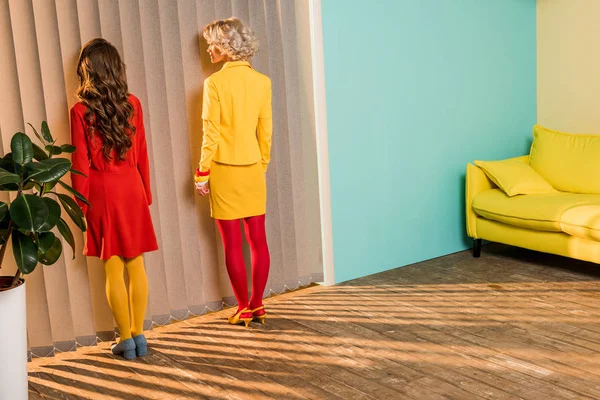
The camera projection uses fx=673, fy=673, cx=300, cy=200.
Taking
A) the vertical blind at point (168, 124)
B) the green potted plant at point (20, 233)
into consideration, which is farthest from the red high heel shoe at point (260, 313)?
the green potted plant at point (20, 233)

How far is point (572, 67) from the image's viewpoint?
4848 mm

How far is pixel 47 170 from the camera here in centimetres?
257

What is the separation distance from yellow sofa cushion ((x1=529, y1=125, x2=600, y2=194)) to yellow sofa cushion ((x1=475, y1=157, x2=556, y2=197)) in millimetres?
Result: 79

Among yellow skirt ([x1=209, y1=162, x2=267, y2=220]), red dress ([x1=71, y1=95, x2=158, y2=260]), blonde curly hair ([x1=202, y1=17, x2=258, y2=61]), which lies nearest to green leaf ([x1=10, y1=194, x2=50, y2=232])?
red dress ([x1=71, y1=95, x2=158, y2=260])

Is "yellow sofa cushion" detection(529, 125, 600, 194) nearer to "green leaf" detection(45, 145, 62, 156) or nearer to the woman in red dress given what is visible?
the woman in red dress

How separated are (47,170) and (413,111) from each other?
259cm

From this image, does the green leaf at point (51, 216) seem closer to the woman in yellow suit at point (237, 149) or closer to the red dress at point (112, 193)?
the red dress at point (112, 193)

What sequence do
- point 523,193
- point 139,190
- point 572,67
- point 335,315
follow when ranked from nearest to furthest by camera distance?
point 139,190
point 335,315
point 523,193
point 572,67

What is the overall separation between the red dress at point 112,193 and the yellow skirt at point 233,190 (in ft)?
1.26

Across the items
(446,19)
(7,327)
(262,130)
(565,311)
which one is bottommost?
(565,311)

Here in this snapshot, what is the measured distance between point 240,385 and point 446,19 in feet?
9.45

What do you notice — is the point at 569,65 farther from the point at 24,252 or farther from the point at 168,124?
the point at 24,252

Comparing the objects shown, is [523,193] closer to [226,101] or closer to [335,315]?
[335,315]

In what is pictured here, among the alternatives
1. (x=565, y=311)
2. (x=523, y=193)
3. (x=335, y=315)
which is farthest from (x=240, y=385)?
(x=523, y=193)
